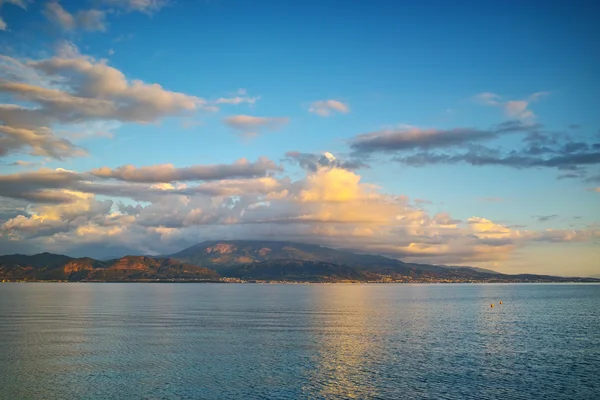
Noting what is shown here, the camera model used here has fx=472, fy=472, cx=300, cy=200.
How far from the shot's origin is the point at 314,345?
11531cm

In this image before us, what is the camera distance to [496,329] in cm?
14875

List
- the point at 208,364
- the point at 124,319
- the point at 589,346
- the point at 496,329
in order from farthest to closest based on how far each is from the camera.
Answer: the point at 124,319, the point at 496,329, the point at 589,346, the point at 208,364

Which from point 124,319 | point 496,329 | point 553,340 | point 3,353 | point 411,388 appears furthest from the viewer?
point 124,319

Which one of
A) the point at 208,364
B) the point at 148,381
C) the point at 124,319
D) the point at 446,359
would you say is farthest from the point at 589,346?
the point at 124,319

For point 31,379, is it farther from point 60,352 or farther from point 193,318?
point 193,318

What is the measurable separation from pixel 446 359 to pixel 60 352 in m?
82.6

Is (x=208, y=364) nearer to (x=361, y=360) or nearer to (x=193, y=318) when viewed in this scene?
(x=361, y=360)

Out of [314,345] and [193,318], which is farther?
[193,318]

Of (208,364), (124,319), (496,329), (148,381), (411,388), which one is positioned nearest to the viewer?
(411,388)

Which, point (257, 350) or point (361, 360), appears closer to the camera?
point (361, 360)

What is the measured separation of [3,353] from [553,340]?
13251cm

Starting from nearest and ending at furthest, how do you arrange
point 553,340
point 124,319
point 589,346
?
point 589,346, point 553,340, point 124,319

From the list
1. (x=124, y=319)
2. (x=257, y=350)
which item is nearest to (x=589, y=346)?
(x=257, y=350)

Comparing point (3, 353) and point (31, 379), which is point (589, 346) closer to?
point (31, 379)
